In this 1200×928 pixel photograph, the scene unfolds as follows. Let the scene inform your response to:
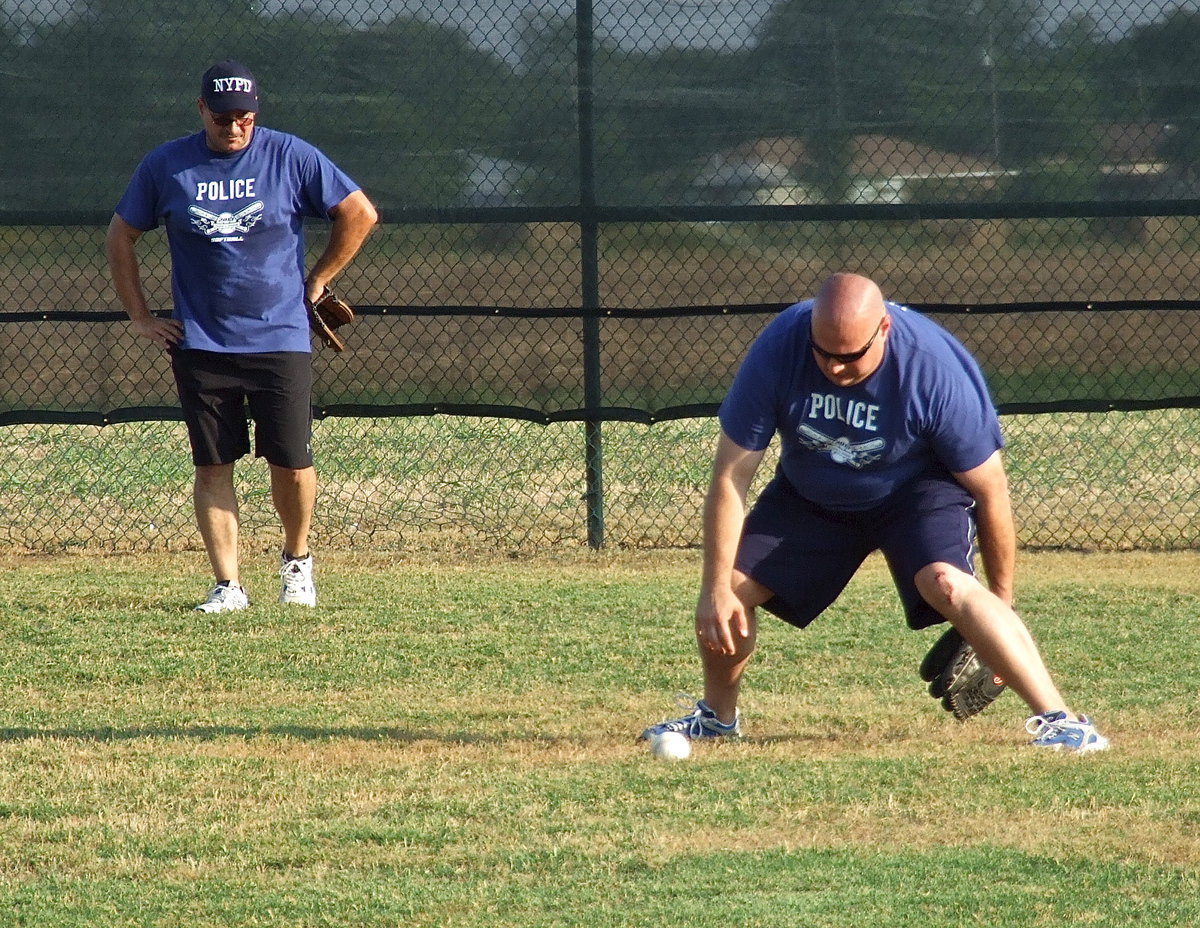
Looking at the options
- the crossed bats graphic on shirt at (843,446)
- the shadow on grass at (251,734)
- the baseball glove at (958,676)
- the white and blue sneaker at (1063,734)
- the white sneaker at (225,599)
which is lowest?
the white sneaker at (225,599)

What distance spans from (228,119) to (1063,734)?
3.75 metres

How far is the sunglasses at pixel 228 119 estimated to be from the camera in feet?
21.5

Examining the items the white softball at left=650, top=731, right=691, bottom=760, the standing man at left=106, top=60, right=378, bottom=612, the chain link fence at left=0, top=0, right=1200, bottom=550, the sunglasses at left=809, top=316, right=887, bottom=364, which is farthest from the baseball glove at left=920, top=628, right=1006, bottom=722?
the chain link fence at left=0, top=0, right=1200, bottom=550

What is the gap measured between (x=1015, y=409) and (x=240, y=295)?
3.51 meters

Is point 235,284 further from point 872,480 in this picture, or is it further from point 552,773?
point 872,480

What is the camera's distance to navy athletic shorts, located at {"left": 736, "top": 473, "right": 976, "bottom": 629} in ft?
15.1

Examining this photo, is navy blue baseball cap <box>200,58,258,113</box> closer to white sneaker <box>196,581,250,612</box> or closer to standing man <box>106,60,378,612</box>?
standing man <box>106,60,378,612</box>

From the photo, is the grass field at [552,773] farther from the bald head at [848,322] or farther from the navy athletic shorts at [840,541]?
the bald head at [848,322]

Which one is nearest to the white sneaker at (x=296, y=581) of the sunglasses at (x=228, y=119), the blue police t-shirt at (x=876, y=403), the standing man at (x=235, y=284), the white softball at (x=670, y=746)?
the standing man at (x=235, y=284)

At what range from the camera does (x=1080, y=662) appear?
612 centimetres

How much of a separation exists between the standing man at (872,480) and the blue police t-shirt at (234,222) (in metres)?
2.68

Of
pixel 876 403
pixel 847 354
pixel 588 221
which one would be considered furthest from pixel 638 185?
pixel 847 354

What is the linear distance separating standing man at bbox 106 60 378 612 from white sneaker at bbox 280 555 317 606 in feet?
0.28

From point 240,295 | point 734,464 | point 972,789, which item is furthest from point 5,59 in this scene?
point 972,789
